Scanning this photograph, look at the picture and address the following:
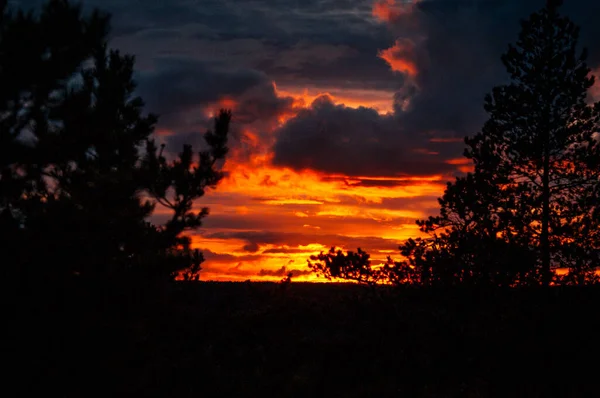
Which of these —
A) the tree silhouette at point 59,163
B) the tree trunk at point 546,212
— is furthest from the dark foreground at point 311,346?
the tree trunk at point 546,212

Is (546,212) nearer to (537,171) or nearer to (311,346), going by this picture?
(537,171)

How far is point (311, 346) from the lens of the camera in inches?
664

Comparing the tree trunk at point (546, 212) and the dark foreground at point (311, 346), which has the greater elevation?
the tree trunk at point (546, 212)

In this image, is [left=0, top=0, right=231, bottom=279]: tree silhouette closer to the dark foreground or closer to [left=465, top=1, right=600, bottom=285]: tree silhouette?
the dark foreground

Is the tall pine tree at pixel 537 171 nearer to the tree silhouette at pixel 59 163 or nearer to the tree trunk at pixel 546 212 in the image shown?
the tree trunk at pixel 546 212

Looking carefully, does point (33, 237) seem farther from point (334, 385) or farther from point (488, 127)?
point (488, 127)

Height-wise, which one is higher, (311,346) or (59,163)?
(59,163)

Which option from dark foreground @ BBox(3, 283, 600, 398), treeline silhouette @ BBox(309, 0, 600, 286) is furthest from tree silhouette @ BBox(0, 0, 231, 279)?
treeline silhouette @ BBox(309, 0, 600, 286)

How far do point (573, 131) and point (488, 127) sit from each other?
2.98 m

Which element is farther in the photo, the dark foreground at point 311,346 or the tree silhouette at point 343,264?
the tree silhouette at point 343,264

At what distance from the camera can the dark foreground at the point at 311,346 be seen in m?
11.7

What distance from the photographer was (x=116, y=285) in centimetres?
1212

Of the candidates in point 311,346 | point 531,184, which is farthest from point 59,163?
point 531,184

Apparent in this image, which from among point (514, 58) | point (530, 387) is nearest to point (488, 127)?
point (514, 58)
